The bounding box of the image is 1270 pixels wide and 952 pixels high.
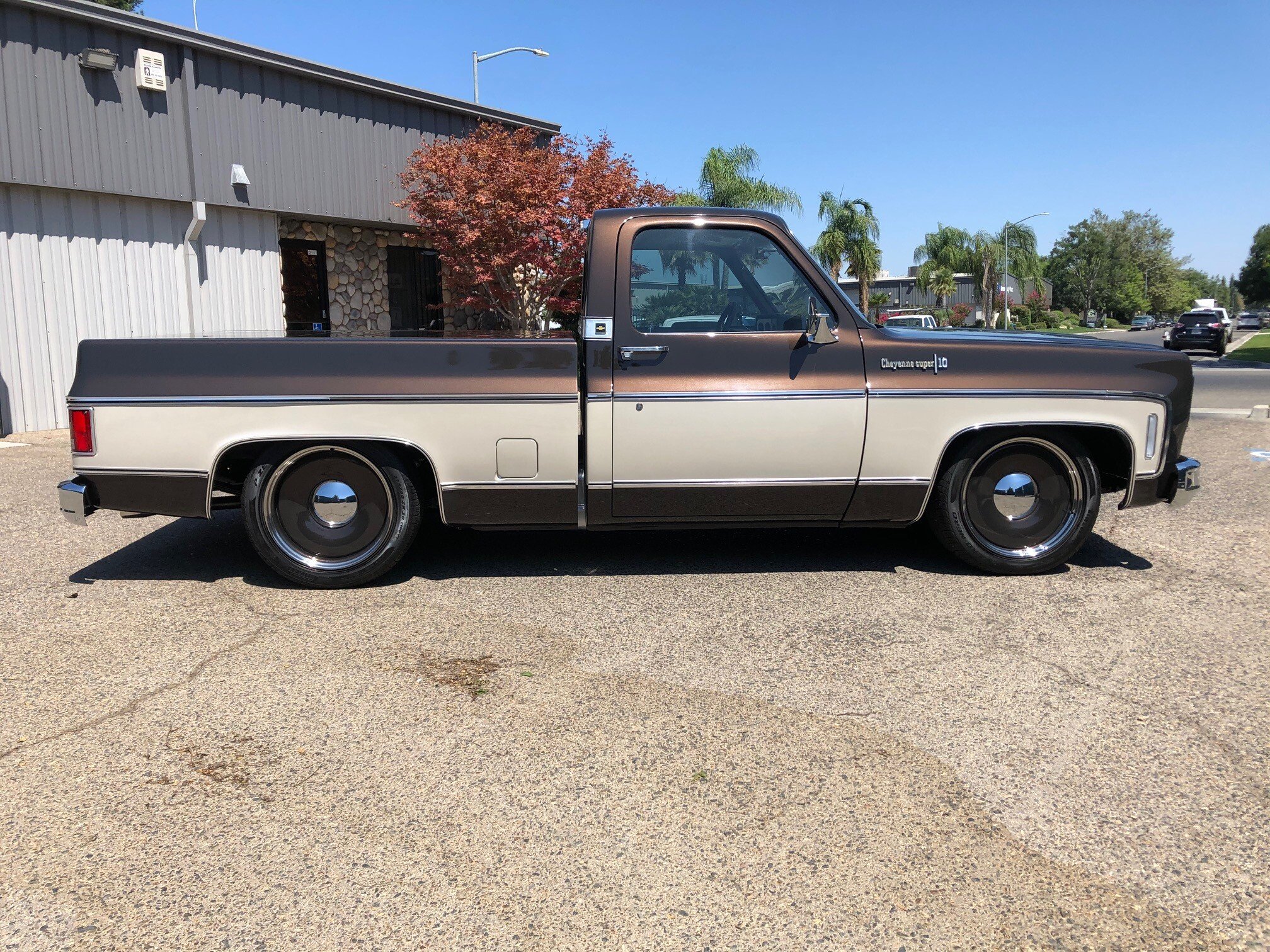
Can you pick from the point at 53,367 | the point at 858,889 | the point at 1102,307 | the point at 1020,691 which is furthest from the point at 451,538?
the point at 1102,307

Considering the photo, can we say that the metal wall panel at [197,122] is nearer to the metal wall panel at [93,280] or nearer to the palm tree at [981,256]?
the metal wall panel at [93,280]

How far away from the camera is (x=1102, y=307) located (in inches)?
4247

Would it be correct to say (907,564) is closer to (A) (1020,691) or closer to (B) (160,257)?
(A) (1020,691)

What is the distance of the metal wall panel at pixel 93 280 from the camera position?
35.2 feet

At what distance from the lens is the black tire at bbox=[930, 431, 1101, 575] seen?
16.8 feet

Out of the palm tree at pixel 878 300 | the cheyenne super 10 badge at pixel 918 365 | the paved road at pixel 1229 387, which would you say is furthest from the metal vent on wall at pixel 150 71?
the palm tree at pixel 878 300

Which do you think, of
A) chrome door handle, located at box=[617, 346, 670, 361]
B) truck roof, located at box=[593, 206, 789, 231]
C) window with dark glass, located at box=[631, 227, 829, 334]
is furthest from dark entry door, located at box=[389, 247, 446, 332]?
chrome door handle, located at box=[617, 346, 670, 361]

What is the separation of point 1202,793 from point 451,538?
4415mm

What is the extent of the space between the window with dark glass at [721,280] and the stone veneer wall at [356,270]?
10.4 m

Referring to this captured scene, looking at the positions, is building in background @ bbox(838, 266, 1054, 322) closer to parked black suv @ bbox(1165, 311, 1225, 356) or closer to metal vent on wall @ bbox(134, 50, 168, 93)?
parked black suv @ bbox(1165, 311, 1225, 356)

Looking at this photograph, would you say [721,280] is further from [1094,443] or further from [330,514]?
[330,514]

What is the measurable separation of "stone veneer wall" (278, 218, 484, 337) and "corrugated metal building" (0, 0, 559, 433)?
0.02m

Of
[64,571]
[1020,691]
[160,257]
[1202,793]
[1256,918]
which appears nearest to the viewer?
[1256,918]

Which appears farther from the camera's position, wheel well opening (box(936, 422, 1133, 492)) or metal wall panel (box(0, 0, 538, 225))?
metal wall panel (box(0, 0, 538, 225))
